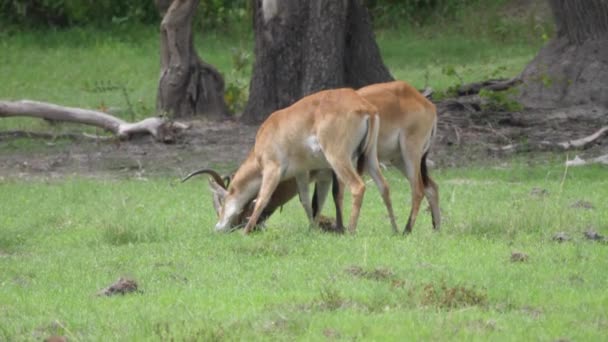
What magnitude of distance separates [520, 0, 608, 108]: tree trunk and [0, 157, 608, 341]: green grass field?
470 cm

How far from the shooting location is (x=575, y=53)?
17.0m

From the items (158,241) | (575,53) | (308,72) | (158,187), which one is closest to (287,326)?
(158,241)

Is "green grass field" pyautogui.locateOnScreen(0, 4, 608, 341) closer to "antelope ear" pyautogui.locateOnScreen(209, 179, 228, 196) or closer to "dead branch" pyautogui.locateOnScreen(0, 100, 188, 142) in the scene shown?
"antelope ear" pyautogui.locateOnScreen(209, 179, 228, 196)

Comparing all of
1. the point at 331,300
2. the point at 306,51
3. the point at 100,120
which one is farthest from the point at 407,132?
the point at 100,120

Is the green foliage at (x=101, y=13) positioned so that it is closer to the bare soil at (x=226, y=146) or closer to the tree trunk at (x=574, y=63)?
the bare soil at (x=226, y=146)

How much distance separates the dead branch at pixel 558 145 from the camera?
15180mm

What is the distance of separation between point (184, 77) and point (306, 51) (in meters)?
2.28

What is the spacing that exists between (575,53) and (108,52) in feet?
41.1

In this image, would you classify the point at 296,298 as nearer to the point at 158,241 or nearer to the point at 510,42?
the point at 158,241

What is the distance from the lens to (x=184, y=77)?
18.0 m

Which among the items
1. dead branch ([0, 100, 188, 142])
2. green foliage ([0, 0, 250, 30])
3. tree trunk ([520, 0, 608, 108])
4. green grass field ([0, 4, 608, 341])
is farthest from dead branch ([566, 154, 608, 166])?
green foliage ([0, 0, 250, 30])

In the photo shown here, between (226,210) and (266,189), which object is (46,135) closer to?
(226,210)

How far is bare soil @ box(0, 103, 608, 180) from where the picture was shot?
15.1 metres

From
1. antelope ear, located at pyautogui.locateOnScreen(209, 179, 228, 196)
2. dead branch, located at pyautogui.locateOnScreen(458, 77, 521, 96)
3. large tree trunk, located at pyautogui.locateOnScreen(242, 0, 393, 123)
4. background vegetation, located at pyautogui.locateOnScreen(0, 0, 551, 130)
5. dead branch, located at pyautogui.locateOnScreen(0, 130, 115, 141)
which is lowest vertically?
background vegetation, located at pyautogui.locateOnScreen(0, 0, 551, 130)
